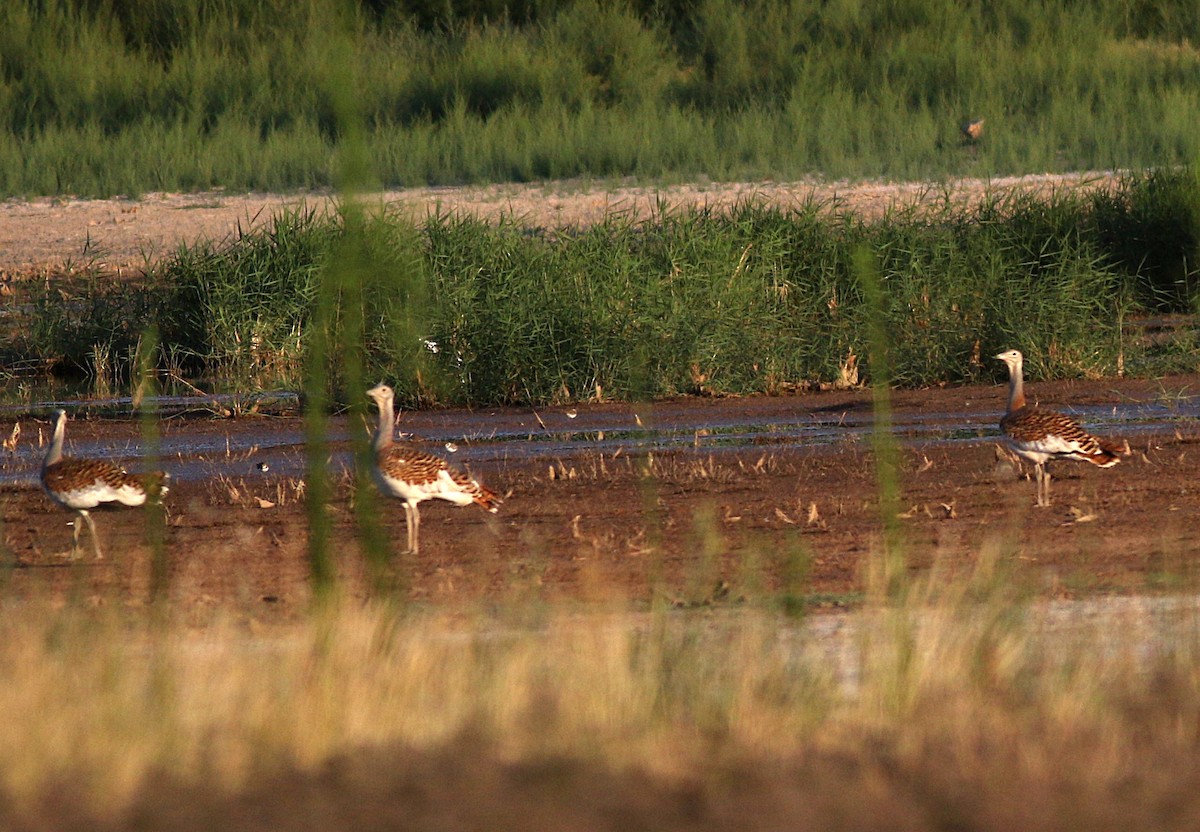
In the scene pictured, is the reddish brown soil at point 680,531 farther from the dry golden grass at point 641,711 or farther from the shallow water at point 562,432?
the dry golden grass at point 641,711

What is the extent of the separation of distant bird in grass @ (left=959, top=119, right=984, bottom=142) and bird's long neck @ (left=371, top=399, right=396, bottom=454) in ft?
53.9

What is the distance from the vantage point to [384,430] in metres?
9.43

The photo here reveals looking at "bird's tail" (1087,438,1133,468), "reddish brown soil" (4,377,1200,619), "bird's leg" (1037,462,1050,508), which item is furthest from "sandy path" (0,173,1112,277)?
"bird's leg" (1037,462,1050,508)

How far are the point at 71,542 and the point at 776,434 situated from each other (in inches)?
208

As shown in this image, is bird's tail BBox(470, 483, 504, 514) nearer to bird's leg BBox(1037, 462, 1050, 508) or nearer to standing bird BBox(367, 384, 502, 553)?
standing bird BBox(367, 384, 502, 553)

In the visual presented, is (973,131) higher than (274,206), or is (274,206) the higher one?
(973,131)

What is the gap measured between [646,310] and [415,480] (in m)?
6.92

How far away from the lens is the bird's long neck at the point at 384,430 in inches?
360

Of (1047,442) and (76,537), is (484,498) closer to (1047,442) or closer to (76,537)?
(76,537)

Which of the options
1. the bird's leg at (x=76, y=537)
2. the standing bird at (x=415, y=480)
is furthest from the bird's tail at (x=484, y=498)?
the bird's leg at (x=76, y=537)

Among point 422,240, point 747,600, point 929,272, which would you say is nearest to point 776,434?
point 929,272

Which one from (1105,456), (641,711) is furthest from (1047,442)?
(641,711)

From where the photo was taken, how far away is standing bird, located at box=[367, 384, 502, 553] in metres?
8.78

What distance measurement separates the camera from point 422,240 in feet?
57.4
